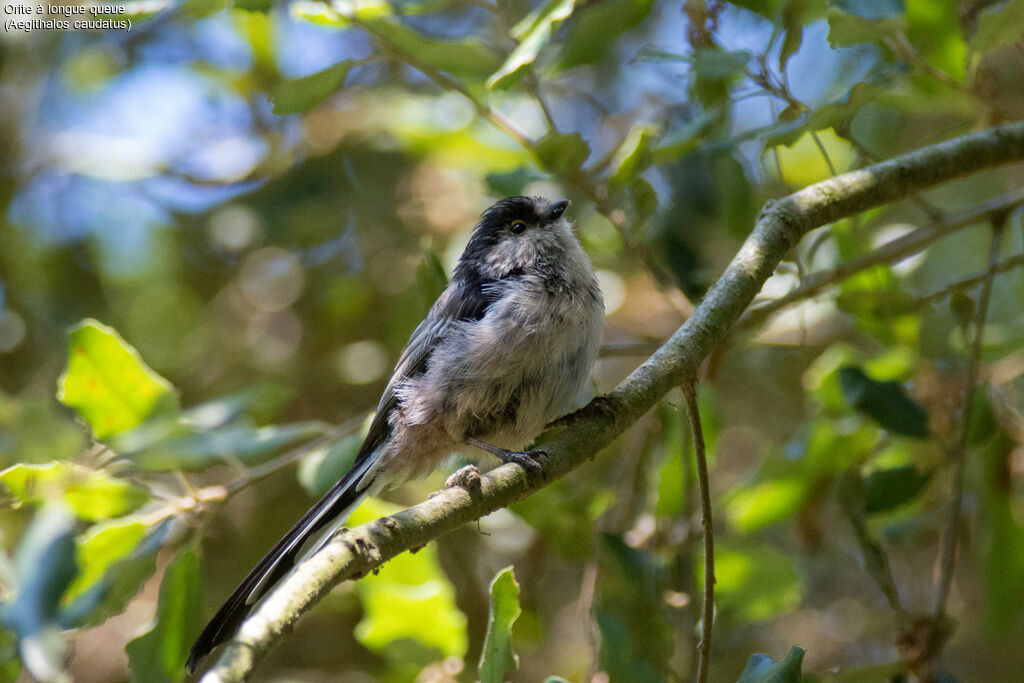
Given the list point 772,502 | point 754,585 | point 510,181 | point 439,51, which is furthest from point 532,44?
point 754,585

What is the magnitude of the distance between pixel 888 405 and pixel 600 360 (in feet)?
4.94

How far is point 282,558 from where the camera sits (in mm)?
2371

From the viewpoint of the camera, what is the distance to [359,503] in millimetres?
2629

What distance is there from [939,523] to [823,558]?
0.90 meters

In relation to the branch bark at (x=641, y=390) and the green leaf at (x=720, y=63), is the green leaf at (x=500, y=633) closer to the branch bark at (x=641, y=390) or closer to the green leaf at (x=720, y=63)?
the branch bark at (x=641, y=390)

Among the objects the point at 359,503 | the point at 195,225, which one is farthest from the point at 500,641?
the point at 195,225

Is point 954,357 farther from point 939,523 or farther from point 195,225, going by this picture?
point 195,225

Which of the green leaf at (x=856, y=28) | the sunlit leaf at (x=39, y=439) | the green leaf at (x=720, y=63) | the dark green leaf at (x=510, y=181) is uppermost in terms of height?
the green leaf at (x=856, y=28)

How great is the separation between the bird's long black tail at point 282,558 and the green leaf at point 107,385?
1.81 ft

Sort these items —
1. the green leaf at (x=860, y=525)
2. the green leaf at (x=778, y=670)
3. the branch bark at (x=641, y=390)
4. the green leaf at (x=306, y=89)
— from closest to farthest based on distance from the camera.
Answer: the branch bark at (x=641, y=390)
the green leaf at (x=778, y=670)
the green leaf at (x=860, y=525)
the green leaf at (x=306, y=89)

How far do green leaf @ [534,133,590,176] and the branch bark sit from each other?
0.66 meters

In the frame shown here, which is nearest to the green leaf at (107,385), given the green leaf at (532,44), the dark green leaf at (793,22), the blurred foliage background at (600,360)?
the blurred foliage background at (600,360)

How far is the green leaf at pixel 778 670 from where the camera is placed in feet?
5.67

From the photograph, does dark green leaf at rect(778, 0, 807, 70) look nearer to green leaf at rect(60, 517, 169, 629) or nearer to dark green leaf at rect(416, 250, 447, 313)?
dark green leaf at rect(416, 250, 447, 313)
